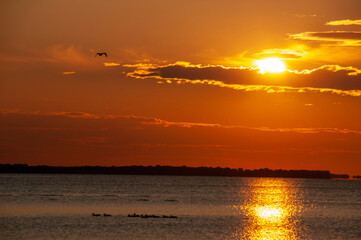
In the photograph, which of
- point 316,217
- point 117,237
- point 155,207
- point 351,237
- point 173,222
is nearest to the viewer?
point 117,237

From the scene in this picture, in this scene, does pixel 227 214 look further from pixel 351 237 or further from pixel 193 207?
pixel 351 237

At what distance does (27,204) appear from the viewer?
136 metres

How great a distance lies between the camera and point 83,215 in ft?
364

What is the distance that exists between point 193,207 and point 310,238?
5362 cm

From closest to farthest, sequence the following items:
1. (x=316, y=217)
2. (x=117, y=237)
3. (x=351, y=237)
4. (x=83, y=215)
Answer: (x=117, y=237) < (x=351, y=237) < (x=83, y=215) < (x=316, y=217)

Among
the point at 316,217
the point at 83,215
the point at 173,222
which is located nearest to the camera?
the point at 173,222

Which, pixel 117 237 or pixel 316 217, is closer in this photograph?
pixel 117 237

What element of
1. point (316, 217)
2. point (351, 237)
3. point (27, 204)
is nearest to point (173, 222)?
point (351, 237)

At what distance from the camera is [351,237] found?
85.8 meters

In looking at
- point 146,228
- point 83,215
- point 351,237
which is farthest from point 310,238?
point 83,215

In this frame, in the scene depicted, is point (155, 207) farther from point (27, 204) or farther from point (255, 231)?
point (255, 231)

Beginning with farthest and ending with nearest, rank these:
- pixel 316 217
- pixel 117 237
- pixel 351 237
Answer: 1. pixel 316 217
2. pixel 351 237
3. pixel 117 237

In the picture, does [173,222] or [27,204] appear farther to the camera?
[27,204]

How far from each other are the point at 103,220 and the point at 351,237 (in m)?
37.8
